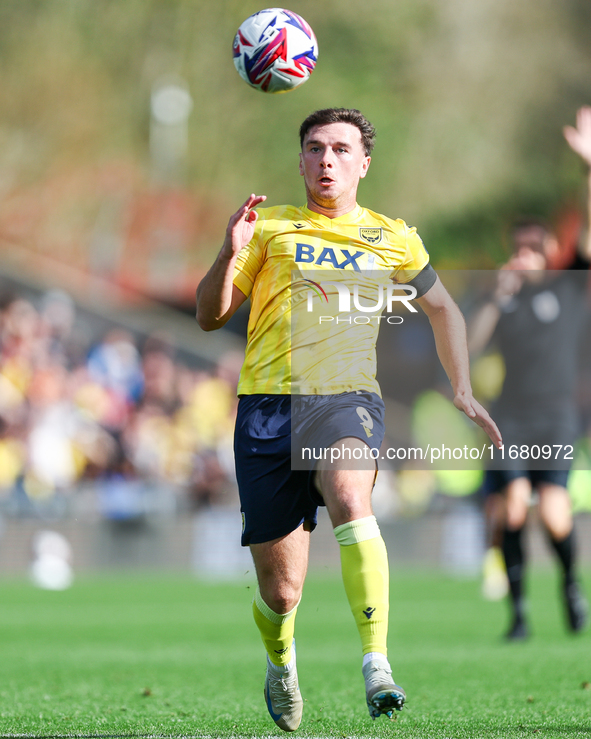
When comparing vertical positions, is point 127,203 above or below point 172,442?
above

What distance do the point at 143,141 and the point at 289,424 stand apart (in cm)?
4116

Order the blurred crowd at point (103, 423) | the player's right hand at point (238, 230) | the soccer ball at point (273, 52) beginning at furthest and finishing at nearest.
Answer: the blurred crowd at point (103, 423) → the soccer ball at point (273, 52) → the player's right hand at point (238, 230)

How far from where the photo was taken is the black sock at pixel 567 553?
8.57m

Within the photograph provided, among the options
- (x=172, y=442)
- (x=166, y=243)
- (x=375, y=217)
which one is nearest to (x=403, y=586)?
(x=172, y=442)

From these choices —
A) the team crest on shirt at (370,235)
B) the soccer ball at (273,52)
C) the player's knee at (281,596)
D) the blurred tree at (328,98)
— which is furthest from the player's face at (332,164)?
the blurred tree at (328,98)

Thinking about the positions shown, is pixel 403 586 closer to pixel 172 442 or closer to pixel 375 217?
pixel 172 442

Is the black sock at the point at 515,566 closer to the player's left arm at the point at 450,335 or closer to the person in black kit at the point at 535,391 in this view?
the person in black kit at the point at 535,391

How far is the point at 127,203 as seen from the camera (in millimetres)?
38656

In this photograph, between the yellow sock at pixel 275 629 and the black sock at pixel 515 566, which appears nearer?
the yellow sock at pixel 275 629

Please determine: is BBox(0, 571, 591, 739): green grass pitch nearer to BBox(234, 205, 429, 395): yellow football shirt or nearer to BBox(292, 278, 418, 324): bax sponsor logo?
BBox(234, 205, 429, 395): yellow football shirt

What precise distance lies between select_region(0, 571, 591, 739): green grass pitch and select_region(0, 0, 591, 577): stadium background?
2.37 m

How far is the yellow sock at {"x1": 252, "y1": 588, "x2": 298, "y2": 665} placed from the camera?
16.8 ft

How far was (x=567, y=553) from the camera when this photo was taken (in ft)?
28.4

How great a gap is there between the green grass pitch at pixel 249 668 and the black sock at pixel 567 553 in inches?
18.4
